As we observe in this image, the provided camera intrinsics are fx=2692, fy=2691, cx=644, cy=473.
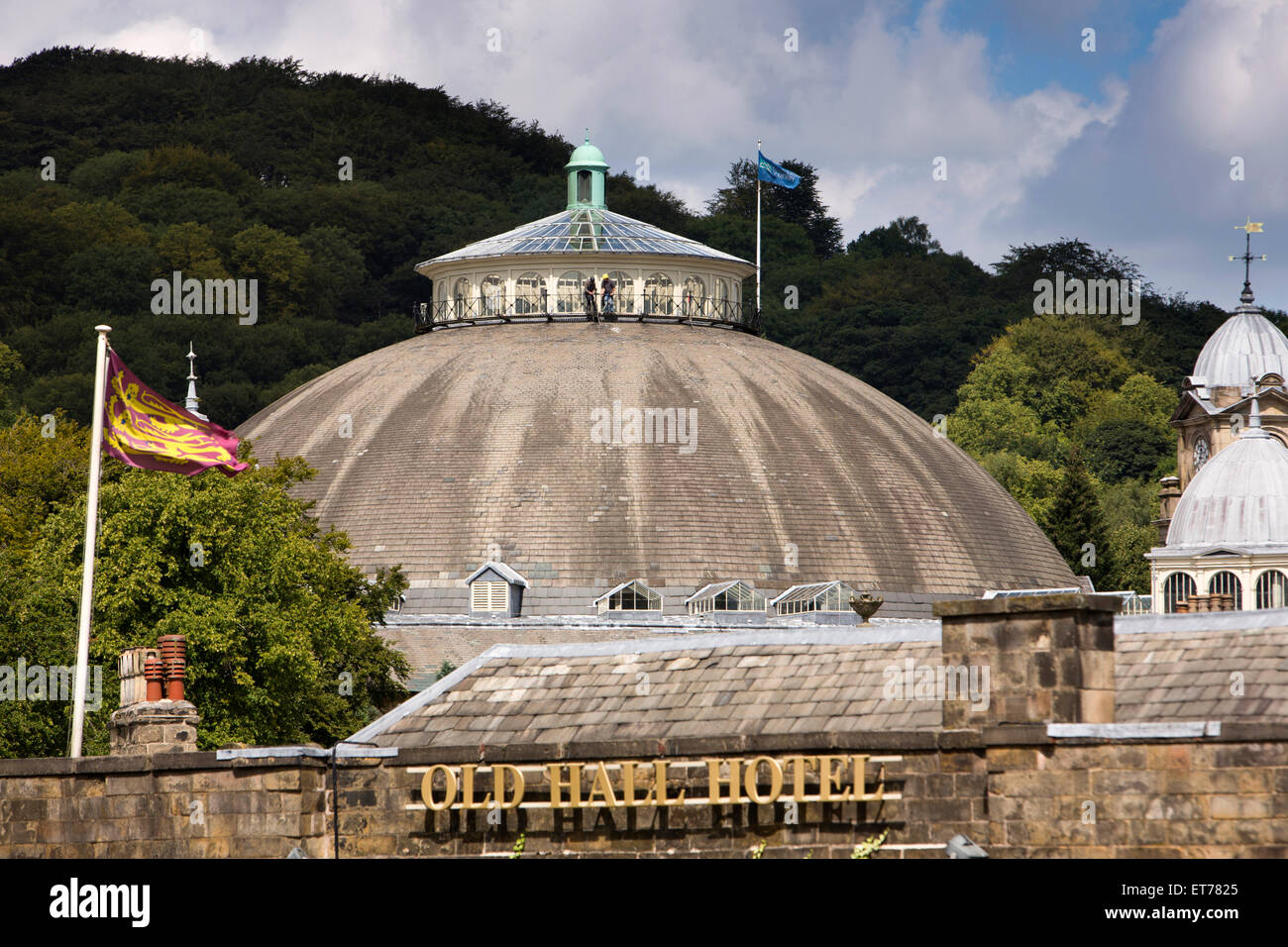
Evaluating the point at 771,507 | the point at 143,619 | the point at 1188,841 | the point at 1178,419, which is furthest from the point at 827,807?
the point at 1178,419

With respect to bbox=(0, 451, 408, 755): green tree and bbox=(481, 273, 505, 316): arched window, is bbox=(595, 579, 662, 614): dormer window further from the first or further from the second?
bbox=(0, 451, 408, 755): green tree

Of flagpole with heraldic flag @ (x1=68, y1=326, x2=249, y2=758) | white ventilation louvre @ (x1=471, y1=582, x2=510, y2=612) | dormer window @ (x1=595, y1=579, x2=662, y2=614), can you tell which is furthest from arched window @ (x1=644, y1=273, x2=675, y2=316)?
flagpole with heraldic flag @ (x1=68, y1=326, x2=249, y2=758)

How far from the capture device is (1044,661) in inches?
1235

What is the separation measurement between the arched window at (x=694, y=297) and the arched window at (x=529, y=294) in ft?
18.5

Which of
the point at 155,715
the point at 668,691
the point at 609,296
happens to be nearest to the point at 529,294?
the point at 609,296

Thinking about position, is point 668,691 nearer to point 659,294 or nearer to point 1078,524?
point 659,294

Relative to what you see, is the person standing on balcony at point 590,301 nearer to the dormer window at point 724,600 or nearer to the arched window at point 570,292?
the arched window at point 570,292

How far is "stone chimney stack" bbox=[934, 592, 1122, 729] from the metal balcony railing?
231 ft

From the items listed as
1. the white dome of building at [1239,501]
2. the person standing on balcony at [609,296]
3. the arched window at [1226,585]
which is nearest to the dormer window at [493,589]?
the person standing on balcony at [609,296]

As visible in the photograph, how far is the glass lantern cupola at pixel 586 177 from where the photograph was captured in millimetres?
112000

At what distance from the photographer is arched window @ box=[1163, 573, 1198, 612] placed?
8650 centimetres

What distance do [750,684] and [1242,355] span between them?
72177 mm

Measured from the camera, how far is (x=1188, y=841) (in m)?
29.0

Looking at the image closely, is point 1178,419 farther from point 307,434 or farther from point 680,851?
point 680,851
